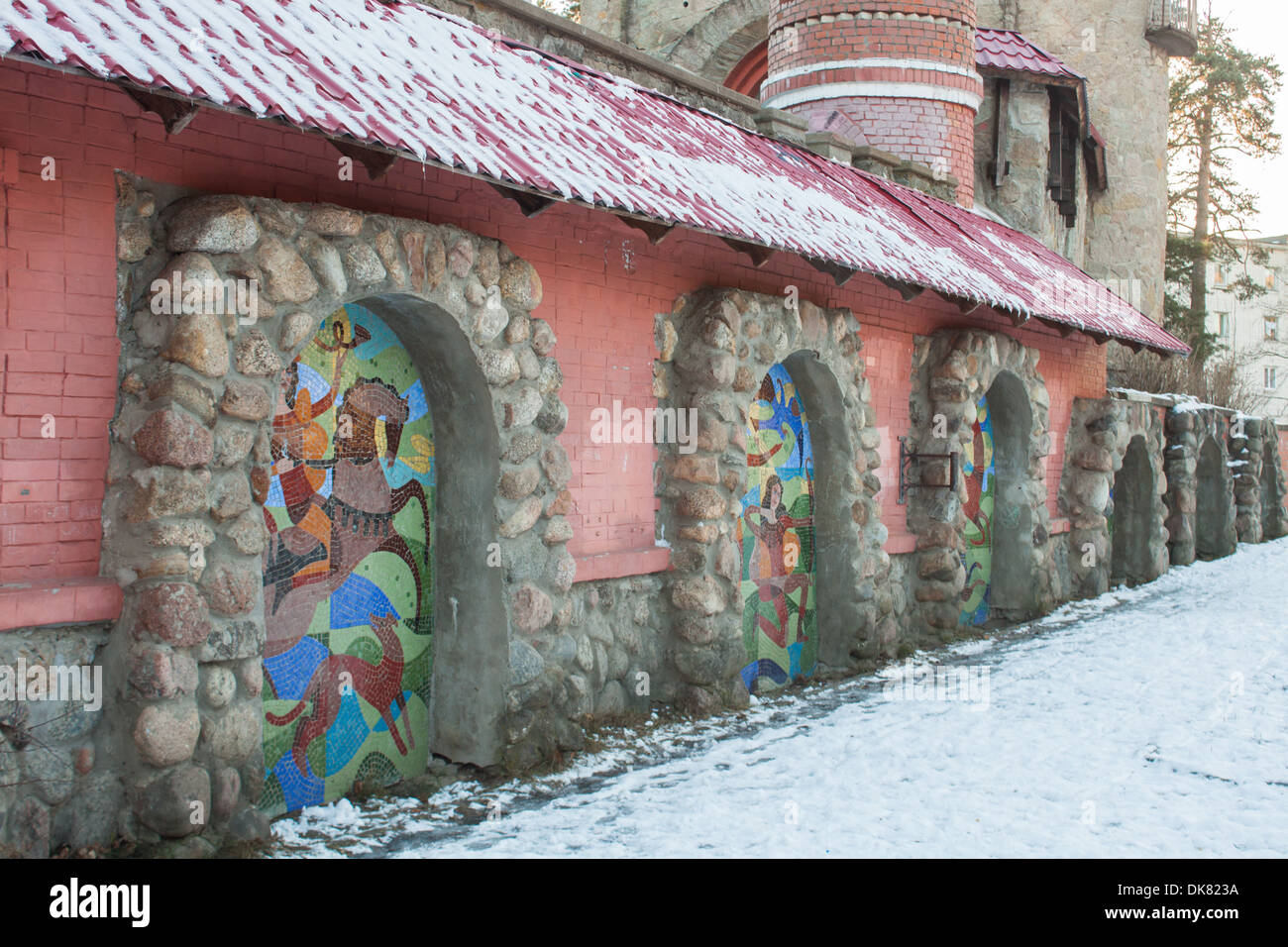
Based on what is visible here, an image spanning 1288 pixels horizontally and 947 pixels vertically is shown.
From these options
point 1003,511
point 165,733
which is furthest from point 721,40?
point 165,733

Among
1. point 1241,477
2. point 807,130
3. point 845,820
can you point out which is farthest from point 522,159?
point 1241,477

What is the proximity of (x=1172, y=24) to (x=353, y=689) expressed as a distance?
19547 millimetres

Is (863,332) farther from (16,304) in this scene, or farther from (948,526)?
(16,304)

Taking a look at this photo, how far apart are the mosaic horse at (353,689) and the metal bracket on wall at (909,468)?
5.33m

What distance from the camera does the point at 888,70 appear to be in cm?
1198

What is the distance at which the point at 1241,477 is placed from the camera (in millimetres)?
19391

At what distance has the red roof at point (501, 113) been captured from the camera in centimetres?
384

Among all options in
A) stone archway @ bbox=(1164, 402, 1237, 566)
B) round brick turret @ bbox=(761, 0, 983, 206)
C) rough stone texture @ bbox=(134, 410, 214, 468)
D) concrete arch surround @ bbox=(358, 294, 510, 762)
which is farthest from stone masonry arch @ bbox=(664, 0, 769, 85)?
rough stone texture @ bbox=(134, 410, 214, 468)

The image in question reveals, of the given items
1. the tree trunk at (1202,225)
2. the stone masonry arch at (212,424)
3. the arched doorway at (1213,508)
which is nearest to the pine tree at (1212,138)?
the tree trunk at (1202,225)

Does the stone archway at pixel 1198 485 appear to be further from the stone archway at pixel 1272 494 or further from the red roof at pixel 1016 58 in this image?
the red roof at pixel 1016 58

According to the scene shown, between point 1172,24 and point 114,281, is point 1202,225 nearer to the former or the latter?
point 1172,24

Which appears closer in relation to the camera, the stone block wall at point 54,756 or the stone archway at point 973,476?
the stone block wall at point 54,756

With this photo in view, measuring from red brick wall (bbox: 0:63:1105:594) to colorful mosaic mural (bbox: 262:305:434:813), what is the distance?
30.3 inches

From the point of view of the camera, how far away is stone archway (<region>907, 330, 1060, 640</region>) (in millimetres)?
9914
